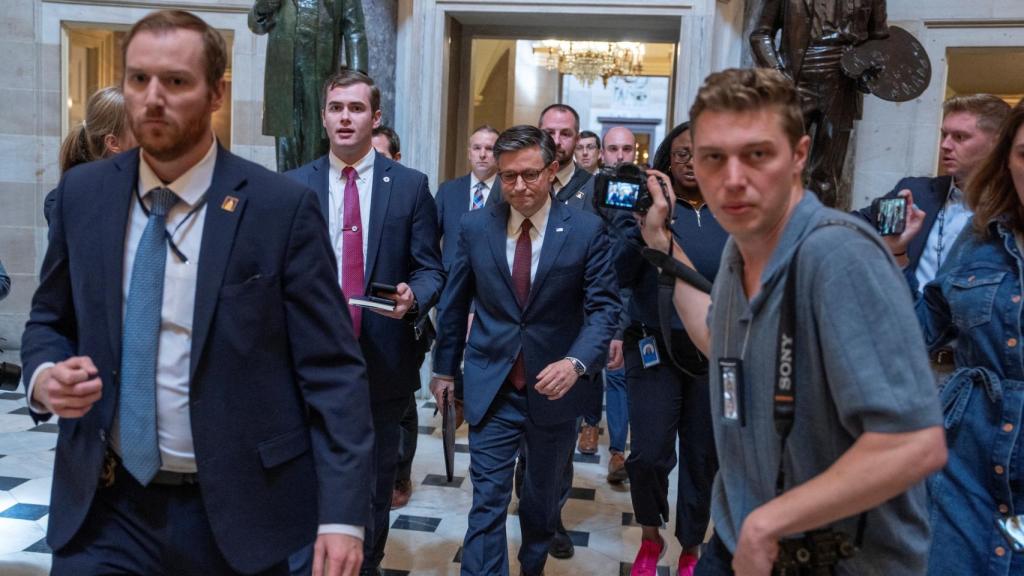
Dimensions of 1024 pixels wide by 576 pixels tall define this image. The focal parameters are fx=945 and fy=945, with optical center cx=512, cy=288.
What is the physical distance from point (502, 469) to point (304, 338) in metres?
1.84

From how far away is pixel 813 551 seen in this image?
5.29 feet

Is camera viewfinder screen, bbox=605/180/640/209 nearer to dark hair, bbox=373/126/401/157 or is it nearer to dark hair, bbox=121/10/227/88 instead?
dark hair, bbox=121/10/227/88

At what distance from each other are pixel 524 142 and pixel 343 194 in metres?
0.77

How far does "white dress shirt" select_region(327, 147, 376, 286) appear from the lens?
3816 millimetres

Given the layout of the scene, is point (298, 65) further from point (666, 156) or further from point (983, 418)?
point (983, 418)

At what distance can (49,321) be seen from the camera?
2.07 metres

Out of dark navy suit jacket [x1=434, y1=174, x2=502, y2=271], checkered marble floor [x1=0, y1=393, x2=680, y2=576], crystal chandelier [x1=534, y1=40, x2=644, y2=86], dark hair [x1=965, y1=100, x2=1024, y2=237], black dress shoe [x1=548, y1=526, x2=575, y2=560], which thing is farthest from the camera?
crystal chandelier [x1=534, y1=40, x2=644, y2=86]

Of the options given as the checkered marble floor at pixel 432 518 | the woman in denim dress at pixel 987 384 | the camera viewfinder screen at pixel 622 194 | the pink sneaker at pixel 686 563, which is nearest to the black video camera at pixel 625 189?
the camera viewfinder screen at pixel 622 194

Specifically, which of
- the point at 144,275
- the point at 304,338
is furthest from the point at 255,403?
the point at 144,275

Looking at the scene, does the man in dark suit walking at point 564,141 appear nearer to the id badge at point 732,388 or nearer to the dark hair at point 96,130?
the dark hair at point 96,130

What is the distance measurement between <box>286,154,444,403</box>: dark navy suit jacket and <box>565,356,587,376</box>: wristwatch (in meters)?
0.59

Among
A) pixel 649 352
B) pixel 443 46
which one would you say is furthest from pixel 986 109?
pixel 443 46

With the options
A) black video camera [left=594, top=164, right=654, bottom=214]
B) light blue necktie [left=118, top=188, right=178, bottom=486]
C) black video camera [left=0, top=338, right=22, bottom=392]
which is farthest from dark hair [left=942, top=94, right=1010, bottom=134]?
black video camera [left=0, top=338, right=22, bottom=392]

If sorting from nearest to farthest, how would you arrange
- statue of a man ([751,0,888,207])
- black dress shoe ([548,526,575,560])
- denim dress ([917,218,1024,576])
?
denim dress ([917,218,1024,576]), black dress shoe ([548,526,575,560]), statue of a man ([751,0,888,207])
